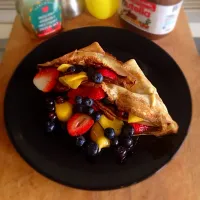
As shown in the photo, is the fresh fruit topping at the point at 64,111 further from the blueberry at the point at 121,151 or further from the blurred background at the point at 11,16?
the blurred background at the point at 11,16

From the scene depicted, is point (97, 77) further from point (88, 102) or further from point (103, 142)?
point (103, 142)

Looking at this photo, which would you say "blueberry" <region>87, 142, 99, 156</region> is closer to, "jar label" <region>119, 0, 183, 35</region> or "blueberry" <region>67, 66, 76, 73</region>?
"blueberry" <region>67, 66, 76, 73</region>

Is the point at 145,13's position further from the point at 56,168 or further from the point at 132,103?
the point at 56,168

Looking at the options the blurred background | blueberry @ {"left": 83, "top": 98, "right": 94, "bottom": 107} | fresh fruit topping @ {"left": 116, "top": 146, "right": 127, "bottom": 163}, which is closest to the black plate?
fresh fruit topping @ {"left": 116, "top": 146, "right": 127, "bottom": 163}

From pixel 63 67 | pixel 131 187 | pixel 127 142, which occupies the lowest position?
pixel 131 187

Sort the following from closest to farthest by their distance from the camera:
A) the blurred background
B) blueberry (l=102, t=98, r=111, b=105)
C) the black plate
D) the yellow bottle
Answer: the black plate < blueberry (l=102, t=98, r=111, b=105) < the yellow bottle < the blurred background

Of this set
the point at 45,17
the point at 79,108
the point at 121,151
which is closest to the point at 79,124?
the point at 79,108
